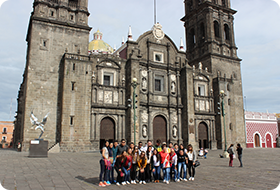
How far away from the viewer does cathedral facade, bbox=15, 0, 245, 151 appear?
23578 millimetres

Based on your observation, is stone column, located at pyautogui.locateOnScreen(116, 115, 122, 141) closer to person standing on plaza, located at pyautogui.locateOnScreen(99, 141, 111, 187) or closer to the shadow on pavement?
the shadow on pavement

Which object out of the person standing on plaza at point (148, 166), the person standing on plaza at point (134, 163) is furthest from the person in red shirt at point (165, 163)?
the person standing on plaza at point (134, 163)

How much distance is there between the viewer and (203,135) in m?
31.7

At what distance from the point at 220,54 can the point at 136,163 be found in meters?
29.0

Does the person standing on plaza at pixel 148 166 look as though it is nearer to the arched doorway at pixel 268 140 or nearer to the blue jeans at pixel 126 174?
the blue jeans at pixel 126 174

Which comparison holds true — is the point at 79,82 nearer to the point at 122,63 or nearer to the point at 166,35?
the point at 122,63

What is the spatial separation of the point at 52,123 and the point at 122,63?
1004cm

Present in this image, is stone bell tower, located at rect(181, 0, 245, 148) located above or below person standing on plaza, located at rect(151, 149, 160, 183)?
above

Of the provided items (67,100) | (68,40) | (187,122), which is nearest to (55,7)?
(68,40)

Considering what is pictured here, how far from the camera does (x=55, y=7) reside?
26.2 metres

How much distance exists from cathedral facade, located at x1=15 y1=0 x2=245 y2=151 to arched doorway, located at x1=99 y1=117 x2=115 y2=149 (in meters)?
0.10

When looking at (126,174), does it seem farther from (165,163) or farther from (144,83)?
(144,83)

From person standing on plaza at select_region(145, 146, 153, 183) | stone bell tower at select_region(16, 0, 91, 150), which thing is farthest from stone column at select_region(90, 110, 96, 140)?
person standing on plaza at select_region(145, 146, 153, 183)

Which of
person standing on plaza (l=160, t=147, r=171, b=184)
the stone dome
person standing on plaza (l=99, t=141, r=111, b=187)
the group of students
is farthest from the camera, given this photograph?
the stone dome
